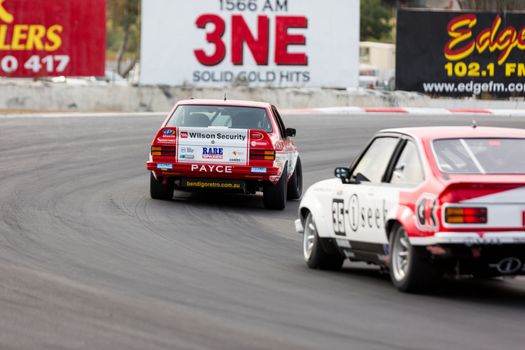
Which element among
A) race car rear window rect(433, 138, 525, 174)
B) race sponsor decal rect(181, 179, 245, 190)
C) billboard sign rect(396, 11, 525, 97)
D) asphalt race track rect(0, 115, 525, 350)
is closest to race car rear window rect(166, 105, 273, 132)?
race sponsor decal rect(181, 179, 245, 190)

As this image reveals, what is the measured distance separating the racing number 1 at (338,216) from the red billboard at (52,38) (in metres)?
27.8

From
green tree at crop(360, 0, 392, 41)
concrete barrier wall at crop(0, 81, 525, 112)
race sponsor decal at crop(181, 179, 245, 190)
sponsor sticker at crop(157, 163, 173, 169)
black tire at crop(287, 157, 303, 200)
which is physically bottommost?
black tire at crop(287, 157, 303, 200)

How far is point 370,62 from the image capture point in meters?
85.2

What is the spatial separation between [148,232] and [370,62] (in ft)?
234

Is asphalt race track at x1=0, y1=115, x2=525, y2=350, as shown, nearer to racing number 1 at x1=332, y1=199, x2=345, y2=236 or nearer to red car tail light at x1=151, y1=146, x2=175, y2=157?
racing number 1 at x1=332, y1=199, x2=345, y2=236

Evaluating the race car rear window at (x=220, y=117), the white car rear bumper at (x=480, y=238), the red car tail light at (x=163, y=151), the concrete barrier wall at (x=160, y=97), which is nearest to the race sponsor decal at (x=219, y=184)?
the red car tail light at (x=163, y=151)

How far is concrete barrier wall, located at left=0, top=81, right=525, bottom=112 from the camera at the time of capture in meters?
36.9

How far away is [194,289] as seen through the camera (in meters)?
10.3

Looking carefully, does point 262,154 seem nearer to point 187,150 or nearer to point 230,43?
point 187,150

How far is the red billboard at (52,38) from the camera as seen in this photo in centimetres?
3806

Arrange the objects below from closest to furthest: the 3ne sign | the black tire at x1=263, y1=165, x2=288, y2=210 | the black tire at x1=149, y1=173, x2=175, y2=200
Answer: the black tire at x1=263, y1=165, x2=288, y2=210 < the black tire at x1=149, y1=173, x2=175, y2=200 < the 3ne sign

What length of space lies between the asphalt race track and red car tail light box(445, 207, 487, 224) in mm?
605

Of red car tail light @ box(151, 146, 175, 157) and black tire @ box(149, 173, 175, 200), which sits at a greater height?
red car tail light @ box(151, 146, 175, 157)

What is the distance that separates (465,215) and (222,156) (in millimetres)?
8420
